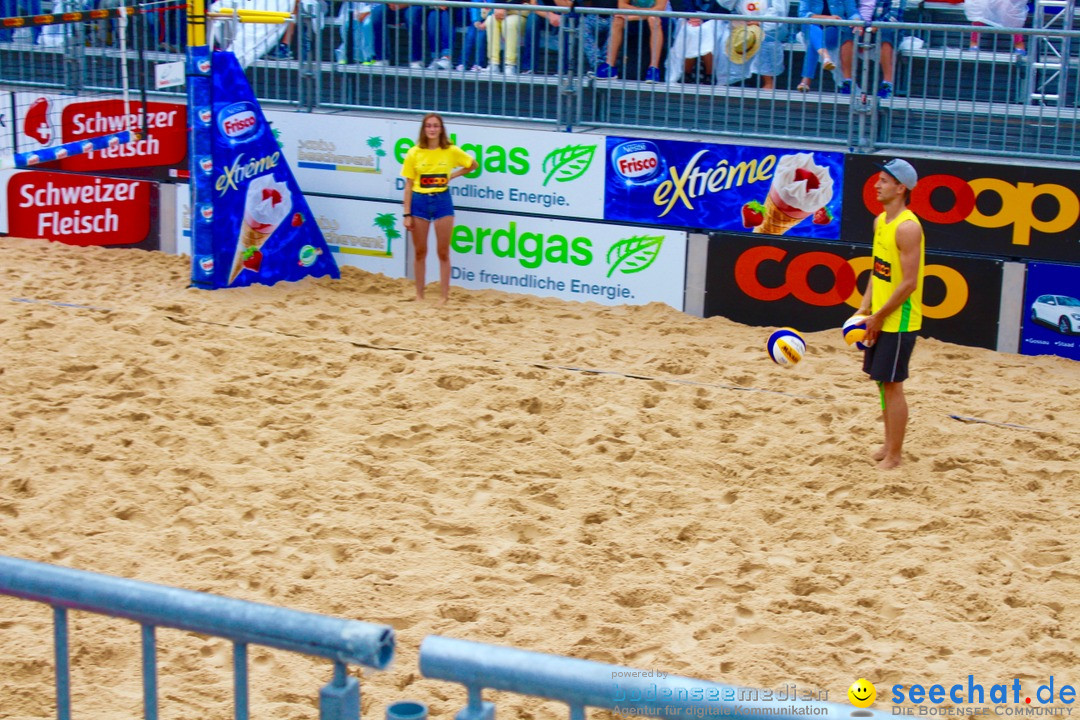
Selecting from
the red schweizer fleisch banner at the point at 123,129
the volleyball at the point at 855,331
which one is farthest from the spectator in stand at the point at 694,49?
the red schweizer fleisch banner at the point at 123,129

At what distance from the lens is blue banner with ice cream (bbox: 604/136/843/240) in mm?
9469

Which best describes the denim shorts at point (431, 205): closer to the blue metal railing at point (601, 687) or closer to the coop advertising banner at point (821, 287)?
the coop advertising banner at point (821, 287)

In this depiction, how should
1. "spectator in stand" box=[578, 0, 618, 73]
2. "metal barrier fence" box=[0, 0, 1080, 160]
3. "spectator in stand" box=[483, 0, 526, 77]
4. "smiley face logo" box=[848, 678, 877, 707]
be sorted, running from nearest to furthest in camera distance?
1. "smiley face logo" box=[848, 678, 877, 707]
2. "metal barrier fence" box=[0, 0, 1080, 160]
3. "spectator in stand" box=[578, 0, 618, 73]
4. "spectator in stand" box=[483, 0, 526, 77]

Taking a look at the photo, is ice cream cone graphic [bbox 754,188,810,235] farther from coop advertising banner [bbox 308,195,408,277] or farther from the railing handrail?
the railing handrail

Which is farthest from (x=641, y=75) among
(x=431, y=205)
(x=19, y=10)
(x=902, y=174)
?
(x=19, y=10)

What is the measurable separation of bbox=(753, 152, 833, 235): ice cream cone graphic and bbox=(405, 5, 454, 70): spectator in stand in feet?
10.2

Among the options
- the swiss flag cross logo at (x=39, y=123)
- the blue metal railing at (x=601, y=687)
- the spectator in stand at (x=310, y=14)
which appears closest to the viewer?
the blue metal railing at (x=601, y=687)

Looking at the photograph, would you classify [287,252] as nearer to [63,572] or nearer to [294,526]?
[294,526]

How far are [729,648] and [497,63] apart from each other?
7075 mm

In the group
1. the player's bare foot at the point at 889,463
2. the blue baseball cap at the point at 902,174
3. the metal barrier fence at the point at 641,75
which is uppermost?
the metal barrier fence at the point at 641,75

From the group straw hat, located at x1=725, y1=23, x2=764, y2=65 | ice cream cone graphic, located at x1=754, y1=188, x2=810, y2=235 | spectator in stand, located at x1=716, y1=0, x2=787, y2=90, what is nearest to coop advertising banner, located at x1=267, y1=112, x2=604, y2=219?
spectator in stand, located at x1=716, y1=0, x2=787, y2=90

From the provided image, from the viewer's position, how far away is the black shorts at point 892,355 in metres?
6.48

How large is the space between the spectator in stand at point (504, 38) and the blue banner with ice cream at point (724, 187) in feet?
4.18

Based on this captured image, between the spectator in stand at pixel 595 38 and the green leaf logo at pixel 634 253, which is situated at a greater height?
the spectator in stand at pixel 595 38
